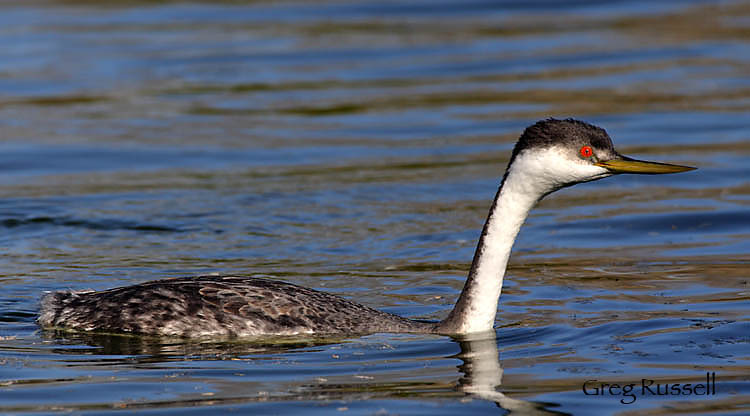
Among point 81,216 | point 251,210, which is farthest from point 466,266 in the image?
point 81,216

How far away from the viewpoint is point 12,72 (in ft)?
75.8

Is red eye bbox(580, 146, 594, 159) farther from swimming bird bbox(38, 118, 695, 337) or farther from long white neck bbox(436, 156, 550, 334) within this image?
long white neck bbox(436, 156, 550, 334)

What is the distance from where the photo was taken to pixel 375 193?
15.9m

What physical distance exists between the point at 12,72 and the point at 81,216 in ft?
29.8

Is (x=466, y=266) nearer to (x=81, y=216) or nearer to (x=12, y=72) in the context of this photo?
(x=81, y=216)

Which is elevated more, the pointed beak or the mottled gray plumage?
the pointed beak
